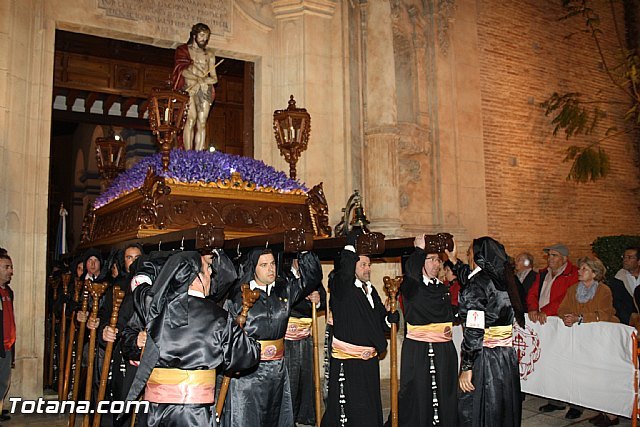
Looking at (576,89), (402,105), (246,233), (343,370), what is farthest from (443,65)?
(343,370)

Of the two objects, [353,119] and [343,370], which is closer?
[343,370]

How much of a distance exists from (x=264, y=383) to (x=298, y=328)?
1850 millimetres

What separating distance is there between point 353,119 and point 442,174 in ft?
7.01

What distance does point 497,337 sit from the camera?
5.63m

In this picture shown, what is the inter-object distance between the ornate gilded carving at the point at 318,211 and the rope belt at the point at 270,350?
252 centimetres

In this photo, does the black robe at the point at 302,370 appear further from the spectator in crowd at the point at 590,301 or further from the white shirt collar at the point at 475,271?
the spectator in crowd at the point at 590,301

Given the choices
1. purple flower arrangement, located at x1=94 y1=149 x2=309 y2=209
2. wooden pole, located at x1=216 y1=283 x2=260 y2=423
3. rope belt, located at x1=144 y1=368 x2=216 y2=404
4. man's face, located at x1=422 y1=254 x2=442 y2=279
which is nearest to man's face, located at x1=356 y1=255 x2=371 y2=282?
man's face, located at x1=422 y1=254 x2=442 y2=279

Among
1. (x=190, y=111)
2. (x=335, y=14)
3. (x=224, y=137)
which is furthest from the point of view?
(x=224, y=137)

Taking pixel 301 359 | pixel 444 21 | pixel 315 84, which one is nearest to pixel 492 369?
pixel 301 359

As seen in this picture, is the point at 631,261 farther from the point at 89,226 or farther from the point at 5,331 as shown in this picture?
the point at 5,331

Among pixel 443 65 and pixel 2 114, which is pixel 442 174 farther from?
pixel 2 114

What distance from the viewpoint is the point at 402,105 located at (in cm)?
1160

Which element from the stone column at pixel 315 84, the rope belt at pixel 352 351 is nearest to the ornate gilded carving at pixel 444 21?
the stone column at pixel 315 84

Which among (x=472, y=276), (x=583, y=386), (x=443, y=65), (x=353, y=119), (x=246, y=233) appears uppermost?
(x=443, y=65)
